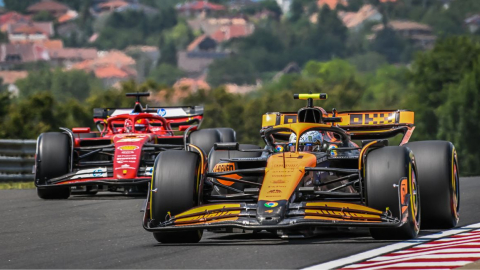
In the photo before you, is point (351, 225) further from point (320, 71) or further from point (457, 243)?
point (320, 71)

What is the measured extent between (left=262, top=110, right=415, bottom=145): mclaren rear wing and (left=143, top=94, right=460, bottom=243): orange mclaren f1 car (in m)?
2.88

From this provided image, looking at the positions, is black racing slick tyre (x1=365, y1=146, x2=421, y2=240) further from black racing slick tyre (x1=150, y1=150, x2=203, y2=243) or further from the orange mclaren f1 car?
black racing slick tyre (x1=150, y1=150, x2=203, y2=243)

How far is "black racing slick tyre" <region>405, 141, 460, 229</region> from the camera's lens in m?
12.6

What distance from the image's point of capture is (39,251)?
450 inches

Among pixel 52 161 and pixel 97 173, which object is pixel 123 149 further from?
pixel 52 161

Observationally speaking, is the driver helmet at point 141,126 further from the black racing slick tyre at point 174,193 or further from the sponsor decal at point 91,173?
the black racing slick tyre at point 174,193

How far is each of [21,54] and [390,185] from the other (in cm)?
18797

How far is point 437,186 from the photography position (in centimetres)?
1269

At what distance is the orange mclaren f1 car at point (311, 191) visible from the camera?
1114 cm

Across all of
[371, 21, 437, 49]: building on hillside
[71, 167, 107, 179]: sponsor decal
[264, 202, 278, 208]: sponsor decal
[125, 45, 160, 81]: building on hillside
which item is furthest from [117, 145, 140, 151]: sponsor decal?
[371, 21, 437, 49]: building on hillside

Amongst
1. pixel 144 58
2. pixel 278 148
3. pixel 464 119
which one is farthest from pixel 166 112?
pixel 144 58

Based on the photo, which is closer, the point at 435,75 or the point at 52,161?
the point at 52,161

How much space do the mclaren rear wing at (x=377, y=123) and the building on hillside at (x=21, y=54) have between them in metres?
175

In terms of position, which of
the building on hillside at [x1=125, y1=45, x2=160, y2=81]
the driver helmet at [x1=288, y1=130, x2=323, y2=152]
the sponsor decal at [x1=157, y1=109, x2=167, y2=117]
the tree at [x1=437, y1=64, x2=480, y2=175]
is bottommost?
the tree at [x1=437, y1=64, x2=480, y2=175]
